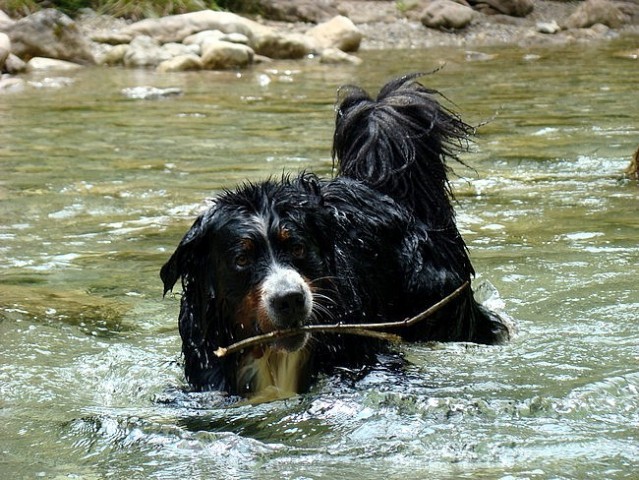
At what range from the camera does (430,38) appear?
21.6 meters

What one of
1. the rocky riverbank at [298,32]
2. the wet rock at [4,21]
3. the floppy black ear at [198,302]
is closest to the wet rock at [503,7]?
the rocky riverbank at [298,32]

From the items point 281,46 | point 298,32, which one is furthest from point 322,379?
point 298,32

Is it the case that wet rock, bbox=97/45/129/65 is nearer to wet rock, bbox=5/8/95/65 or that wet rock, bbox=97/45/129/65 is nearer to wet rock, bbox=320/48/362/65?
wet rock, bbox=5/8/95/65

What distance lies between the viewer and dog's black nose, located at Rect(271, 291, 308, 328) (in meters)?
3.87

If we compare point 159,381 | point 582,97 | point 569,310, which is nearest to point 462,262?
point 569,310

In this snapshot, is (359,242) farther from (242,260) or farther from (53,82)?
(53,82)

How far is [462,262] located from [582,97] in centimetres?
848

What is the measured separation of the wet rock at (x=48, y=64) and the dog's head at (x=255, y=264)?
13.2 meters

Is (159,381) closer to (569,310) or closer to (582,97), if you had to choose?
(569,310)

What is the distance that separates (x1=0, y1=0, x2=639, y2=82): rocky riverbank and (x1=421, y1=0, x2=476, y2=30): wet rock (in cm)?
2

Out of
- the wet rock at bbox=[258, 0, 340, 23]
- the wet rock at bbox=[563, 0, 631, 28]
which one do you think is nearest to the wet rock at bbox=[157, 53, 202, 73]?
the wet rock at bbox=[258, 0, 340, 23]

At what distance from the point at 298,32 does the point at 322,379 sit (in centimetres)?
1722

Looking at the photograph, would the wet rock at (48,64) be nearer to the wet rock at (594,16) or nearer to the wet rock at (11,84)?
the wet rock at (11,84)

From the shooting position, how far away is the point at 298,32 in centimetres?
2100
